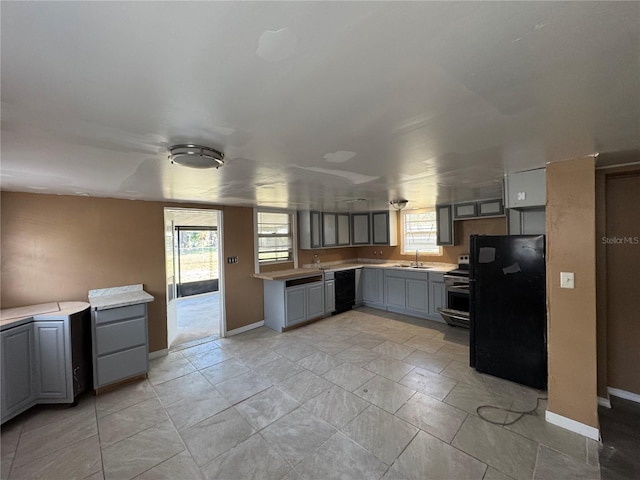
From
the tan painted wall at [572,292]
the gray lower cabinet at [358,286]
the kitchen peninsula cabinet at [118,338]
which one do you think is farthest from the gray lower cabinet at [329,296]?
the tan painted wall at [572,292]

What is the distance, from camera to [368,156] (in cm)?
188

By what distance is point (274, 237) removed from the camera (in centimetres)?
520

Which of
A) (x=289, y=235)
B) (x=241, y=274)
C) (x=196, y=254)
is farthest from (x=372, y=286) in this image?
(x=196, y=254)

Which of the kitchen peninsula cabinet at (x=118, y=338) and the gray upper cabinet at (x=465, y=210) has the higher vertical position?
Answer: the gray upper cabinet at (x=465, y=210)

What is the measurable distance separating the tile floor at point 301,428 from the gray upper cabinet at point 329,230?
2.60 meters

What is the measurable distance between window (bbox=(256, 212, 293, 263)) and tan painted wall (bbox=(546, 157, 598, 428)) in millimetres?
4029

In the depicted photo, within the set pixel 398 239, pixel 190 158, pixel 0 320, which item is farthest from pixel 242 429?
pixel 398 239

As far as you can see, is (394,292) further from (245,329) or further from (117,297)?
(117,297)

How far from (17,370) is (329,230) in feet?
15.1

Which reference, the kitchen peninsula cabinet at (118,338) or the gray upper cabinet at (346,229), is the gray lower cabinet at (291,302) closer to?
the gray upper cabinet at (346,229)

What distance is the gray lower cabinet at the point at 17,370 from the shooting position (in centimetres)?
229

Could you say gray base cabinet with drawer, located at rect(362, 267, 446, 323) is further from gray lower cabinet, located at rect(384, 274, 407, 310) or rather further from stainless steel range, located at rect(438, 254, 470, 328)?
stainless steel range, located at rect(438, 254, 470, 328)

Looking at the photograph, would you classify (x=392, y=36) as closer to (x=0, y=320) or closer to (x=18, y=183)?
(x=18, y=183)

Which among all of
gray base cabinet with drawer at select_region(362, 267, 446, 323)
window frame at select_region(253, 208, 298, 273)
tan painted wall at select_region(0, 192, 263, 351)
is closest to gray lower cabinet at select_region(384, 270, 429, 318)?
gray base cabinet with drawer at select_region(362, 267, 446, 323)
